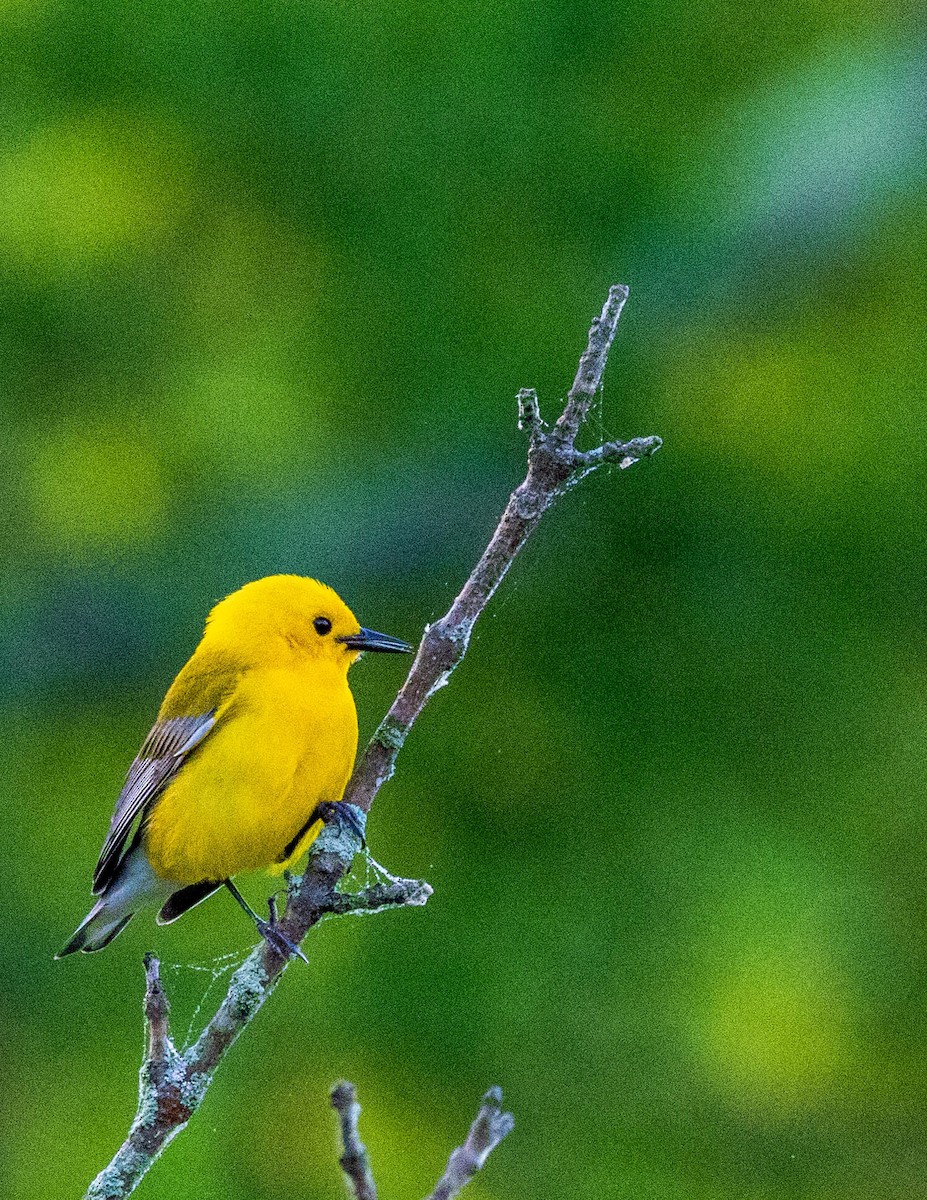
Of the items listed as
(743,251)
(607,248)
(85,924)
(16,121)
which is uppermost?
(16,121)

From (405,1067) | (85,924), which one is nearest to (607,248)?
(405,1067)

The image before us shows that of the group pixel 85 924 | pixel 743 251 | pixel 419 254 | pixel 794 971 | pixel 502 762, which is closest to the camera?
pixel 85 924

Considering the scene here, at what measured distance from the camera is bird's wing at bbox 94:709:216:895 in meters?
3.20

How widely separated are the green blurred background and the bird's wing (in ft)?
5.15

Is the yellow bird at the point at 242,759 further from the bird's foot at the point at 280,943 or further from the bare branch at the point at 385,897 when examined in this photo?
the bare branch at the point at 385,897

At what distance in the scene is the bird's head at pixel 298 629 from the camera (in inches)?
127

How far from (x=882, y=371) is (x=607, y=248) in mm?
1106

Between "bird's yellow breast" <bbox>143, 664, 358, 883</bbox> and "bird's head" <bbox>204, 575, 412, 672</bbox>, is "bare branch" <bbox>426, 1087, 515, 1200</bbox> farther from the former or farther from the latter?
"bird's head" <bbox>204, 575, 412, 672</bbox>

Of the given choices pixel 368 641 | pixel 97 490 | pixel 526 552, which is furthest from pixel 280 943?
pixel 97 490

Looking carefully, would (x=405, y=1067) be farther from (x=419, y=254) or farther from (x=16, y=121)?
(x=16, y=121)

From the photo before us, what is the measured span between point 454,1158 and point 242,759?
1766mm

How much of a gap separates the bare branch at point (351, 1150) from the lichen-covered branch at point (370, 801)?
2.02ft

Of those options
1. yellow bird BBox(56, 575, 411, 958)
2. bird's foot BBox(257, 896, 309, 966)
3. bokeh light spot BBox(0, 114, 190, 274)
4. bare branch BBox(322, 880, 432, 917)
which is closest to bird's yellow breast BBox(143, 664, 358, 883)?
yellow bird BBox(56, 575, 411, 958)

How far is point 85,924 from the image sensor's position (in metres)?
3.28
